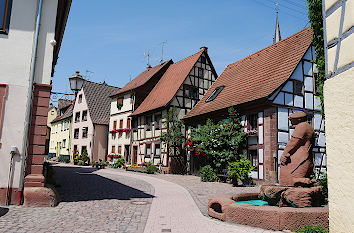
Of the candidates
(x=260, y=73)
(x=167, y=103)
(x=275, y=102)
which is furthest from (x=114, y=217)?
(x=167, y=103)

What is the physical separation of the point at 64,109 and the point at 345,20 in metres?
46.3

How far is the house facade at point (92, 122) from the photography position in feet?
107

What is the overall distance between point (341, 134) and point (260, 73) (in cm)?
1639

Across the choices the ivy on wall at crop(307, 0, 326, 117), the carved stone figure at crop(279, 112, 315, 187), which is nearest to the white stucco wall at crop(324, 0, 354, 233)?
the carved stone figure at crop(279, 112, 315, 187)

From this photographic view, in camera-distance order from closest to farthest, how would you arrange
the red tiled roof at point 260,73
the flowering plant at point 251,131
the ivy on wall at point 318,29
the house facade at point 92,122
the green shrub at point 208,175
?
the ivy on wall at point 318,29 < the flowering plant at point 251,131 < the red tiled roof at point 260,73 < the green shrub at point 208,175 < the house facade at point 92,122

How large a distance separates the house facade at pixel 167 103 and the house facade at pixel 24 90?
48.9 ft

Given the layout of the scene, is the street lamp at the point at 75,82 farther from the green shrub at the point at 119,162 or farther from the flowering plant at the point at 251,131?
the green shrub at the point at 119,162

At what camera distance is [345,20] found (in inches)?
125

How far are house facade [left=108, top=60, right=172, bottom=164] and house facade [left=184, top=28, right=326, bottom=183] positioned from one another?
33.5ft

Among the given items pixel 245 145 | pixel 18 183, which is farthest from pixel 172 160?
pixel 18 183

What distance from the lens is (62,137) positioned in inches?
1591

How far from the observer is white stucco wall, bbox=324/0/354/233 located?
295 centimetres

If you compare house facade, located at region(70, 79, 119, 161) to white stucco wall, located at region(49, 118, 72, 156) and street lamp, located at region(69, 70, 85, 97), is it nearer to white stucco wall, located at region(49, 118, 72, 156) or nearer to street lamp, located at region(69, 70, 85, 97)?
white stucco wall, located at region(49, 118, 72, 156)

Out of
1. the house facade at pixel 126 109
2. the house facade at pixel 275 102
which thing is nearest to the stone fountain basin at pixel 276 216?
the house facade at pixel 275 102
